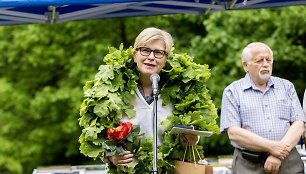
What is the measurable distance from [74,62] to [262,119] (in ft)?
18.9

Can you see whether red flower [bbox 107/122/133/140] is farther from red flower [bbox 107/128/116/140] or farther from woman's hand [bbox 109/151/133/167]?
woman's hand [bbox 109/151/133/167]

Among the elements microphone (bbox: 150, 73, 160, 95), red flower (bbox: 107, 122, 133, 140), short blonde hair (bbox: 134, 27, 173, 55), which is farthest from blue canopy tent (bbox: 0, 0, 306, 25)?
red flower (bbox: 107, 122, 133, 140)

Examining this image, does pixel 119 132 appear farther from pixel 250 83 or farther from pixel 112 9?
pixel 112 9

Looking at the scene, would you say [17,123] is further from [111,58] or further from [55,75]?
[111,58]

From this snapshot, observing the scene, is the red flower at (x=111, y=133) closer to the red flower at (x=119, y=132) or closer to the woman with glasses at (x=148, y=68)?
the red flower at (x=119, y=132)

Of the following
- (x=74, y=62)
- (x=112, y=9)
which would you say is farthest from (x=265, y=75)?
(x=74, y=62)

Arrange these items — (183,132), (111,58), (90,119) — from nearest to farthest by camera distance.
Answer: (183,132) → (90,119) → (111,58)

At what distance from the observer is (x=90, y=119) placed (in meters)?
2.93

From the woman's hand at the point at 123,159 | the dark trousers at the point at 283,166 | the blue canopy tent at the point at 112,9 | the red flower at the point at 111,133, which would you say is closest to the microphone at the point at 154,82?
the red flower at the point at 111,133

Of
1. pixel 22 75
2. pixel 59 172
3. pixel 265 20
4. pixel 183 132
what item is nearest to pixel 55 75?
pixel 22 75

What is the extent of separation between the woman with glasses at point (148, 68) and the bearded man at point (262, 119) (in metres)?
0.42

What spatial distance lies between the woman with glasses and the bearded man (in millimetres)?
417

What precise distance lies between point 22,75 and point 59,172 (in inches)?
207

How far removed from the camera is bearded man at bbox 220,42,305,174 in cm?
305
